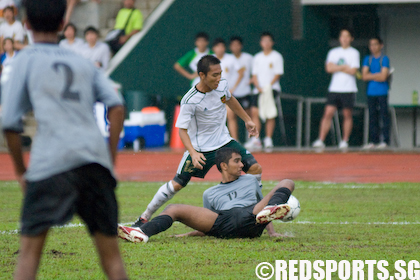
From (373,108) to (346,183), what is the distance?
4.88 meters

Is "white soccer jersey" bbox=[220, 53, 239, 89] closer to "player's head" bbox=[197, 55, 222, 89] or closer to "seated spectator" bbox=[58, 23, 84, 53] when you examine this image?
"seated spectator" bbox=[58, 23, 84, 53]

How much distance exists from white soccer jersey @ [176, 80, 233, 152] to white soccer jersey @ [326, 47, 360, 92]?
8.00m

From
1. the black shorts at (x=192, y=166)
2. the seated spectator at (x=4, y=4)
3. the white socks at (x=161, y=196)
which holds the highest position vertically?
the seated spectator at (x=4, y=4)

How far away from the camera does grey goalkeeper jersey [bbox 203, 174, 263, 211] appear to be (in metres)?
6.36

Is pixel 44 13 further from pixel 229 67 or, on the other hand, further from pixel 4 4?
pixel 4 4

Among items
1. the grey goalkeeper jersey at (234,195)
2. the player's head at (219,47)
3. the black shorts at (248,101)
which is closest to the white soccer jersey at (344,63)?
the black shorts at (248,101)

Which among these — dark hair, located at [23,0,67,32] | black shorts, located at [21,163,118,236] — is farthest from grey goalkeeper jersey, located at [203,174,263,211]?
dark hair, located at [23,0,67,32]

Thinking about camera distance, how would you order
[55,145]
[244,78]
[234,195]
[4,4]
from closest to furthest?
[55,145] → [234,195] → [244,78] → [4,4]

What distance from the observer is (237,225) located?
6.10 metres

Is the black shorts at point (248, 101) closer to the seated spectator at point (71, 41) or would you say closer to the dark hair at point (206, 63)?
the seated spectator at point (71, 41)

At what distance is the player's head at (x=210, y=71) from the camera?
22.2ft

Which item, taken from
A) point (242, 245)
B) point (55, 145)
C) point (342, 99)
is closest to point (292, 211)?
point (242, 245)

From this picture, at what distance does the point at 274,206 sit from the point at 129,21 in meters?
12.9

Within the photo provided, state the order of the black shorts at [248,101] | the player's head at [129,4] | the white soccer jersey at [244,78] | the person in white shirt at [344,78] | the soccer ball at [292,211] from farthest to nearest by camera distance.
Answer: the player's head at [129,4] → the black shorts at [248,101] → the white soccer jersey at [244,78] → the person in white shirt at [344,78] → the soccer ball at [292,211]
